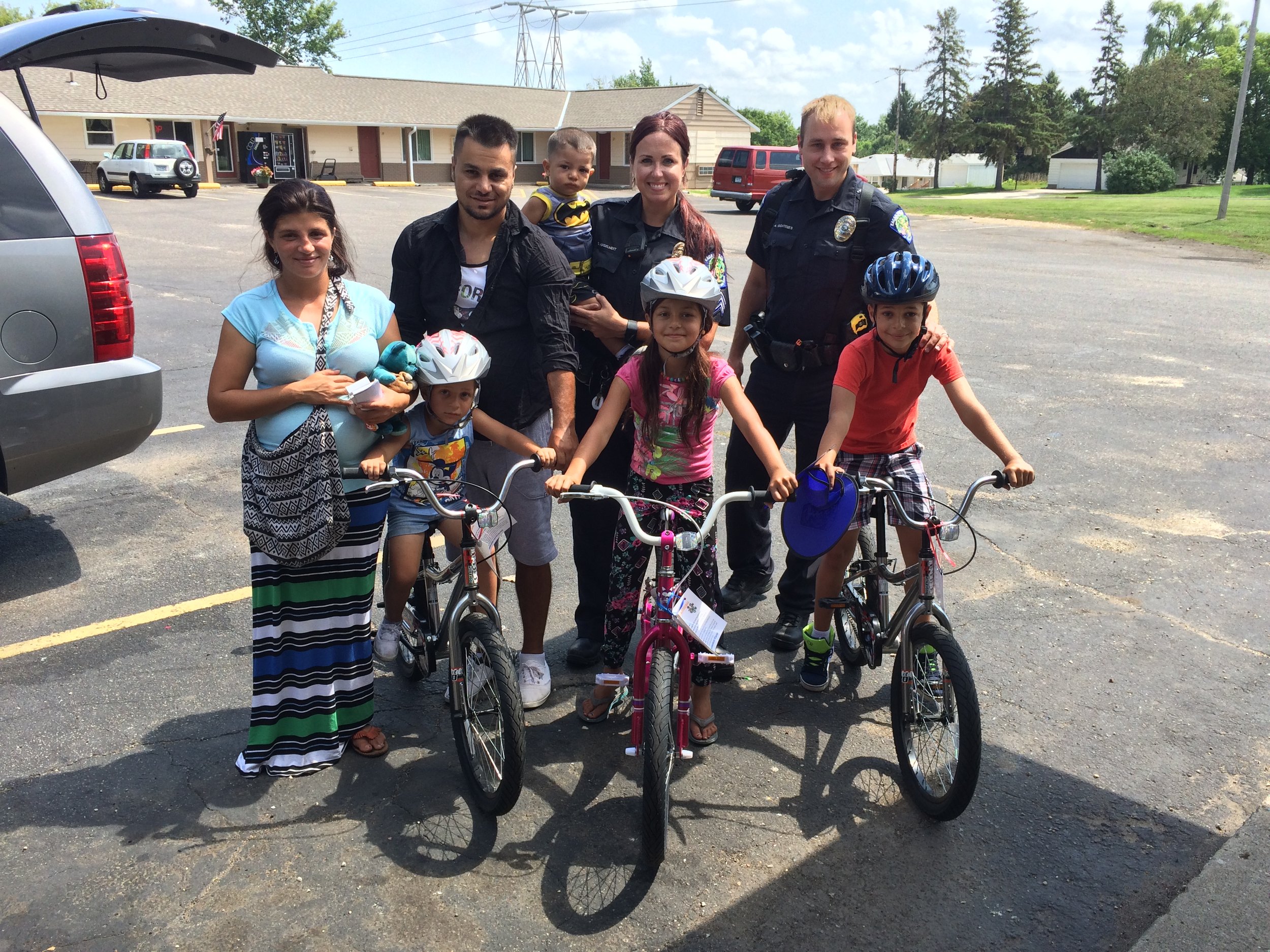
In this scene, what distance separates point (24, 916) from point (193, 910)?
0.46 meters

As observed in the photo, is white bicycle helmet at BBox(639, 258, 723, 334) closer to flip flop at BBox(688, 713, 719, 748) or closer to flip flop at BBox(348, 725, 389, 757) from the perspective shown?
flip flop at BBox(688, 713, 719, 748)

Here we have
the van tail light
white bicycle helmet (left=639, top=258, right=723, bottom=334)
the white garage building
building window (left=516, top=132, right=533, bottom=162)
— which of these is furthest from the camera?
the white garage building

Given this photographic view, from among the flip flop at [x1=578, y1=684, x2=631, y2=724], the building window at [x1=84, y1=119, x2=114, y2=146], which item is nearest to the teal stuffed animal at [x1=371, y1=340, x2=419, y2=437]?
the flip flop at [x1=578, y1=684, x2=631, y2=724]

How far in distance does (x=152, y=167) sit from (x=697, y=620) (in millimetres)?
35856

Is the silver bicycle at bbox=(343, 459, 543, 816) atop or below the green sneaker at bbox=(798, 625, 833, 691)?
atop

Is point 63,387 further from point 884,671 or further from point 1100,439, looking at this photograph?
point 1100,439

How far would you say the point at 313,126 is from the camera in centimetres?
4756

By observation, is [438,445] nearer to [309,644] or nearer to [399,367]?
[399,367]

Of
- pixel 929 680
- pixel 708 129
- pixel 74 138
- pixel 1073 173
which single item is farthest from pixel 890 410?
pixel 1073 173

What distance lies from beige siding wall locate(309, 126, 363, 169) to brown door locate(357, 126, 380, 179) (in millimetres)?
357

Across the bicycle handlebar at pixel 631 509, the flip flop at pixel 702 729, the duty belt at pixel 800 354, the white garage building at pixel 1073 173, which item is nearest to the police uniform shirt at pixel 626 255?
the duty belt at pixel 800 354

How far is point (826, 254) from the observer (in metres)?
4.25

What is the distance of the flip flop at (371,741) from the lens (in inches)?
145

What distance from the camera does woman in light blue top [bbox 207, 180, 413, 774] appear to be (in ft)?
10.7
